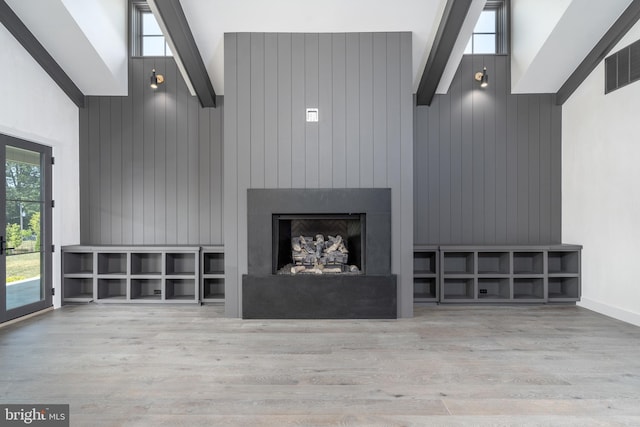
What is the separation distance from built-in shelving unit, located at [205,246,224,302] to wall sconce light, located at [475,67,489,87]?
3873 mm

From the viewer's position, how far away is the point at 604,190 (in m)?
4.36

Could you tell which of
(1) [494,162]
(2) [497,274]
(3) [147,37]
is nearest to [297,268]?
(2) [497,274]

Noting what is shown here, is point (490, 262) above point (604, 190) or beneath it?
beneath

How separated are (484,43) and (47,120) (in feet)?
18.0

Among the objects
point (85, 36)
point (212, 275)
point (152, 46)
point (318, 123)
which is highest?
point (152, 46)

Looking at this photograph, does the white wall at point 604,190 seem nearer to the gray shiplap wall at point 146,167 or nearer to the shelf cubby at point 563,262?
the shelf cubby at point 563,262

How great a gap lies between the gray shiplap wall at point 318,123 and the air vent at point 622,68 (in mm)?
2201

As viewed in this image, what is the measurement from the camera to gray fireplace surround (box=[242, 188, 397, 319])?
4.07 m

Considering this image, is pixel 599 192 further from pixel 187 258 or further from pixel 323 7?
pixel 187 258

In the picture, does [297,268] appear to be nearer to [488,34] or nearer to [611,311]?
[611,311]

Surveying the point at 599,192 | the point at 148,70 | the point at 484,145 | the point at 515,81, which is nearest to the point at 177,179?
the point at 148,70

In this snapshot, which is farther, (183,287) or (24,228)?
(183,287)

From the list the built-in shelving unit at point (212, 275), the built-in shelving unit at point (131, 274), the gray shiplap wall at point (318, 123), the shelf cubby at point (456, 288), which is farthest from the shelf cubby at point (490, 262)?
the built-in shelving unit at point (131, 274)

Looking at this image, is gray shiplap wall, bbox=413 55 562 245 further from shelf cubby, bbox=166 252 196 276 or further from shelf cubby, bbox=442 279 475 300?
shelf cubby, bbox=166 252 196 276
